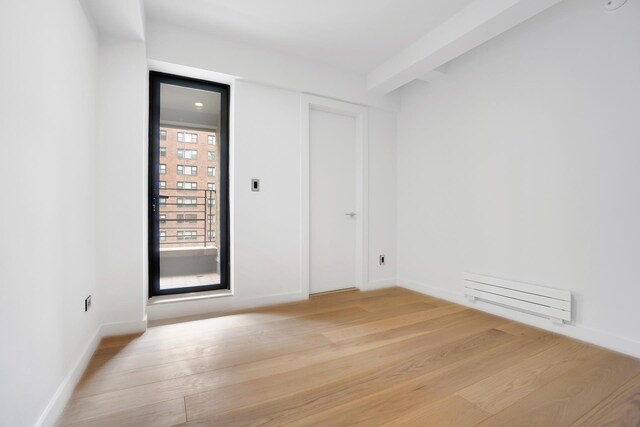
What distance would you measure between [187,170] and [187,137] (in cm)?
42

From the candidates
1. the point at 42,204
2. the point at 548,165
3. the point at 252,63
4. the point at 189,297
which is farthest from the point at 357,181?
the point at 42,204

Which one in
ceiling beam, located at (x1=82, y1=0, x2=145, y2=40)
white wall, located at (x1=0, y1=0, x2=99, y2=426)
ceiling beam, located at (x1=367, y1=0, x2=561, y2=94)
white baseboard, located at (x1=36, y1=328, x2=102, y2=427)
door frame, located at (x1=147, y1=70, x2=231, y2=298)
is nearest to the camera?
white wall, located at (x1=0, y1=0, x2=99, y2=426)

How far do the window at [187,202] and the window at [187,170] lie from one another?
0.28 m

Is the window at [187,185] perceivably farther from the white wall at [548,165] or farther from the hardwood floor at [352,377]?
the white wall at [548,165]

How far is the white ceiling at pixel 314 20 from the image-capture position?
→ 7.51ft

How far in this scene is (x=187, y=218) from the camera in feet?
11.9

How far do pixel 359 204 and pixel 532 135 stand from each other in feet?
6.10

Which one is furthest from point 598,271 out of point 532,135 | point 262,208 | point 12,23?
point 12,23

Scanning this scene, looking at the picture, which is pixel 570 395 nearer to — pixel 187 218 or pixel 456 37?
pixel 456 37

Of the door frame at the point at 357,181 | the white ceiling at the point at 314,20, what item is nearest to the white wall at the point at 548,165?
Answer: the door frame at the point at 357,181

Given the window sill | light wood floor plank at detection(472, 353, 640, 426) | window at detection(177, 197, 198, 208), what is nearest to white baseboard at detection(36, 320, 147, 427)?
the window sill

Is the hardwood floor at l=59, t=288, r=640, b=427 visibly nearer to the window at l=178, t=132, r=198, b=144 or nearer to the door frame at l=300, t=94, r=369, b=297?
the door frame at l=300, t=94, r=369, b=297

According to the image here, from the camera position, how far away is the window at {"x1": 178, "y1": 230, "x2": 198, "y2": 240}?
3668mm

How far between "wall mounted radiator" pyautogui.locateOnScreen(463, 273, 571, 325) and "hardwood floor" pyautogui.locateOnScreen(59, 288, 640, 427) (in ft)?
0.55
